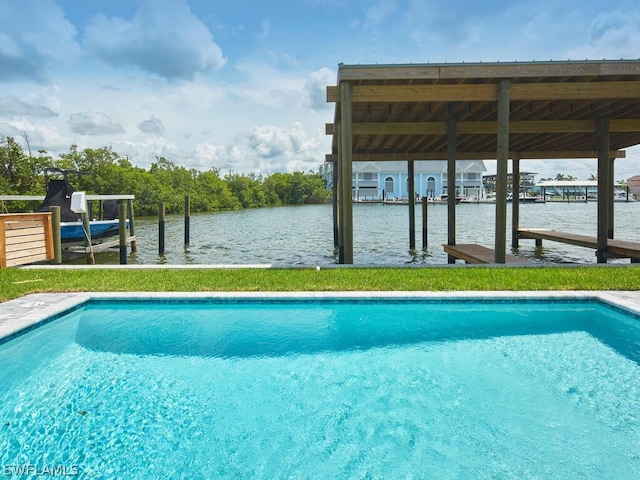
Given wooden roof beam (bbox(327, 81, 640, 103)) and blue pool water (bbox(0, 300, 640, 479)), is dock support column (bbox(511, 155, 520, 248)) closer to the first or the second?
wooden roof beam (bbox(327, 81, 640, 103))

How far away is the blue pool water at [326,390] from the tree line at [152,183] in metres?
17.4

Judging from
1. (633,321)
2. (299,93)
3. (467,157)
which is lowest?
(633,321)

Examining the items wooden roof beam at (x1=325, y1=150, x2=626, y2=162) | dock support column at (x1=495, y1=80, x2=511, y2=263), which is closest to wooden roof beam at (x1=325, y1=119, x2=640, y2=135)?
dock support column at (x1=495, y1=80, x2=511, y2=263)

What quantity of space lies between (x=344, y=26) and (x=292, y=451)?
11.9 metres

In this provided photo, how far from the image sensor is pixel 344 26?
12266 mm

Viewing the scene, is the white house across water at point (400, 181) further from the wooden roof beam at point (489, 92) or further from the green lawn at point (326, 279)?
the green lawn at point (326, 279)

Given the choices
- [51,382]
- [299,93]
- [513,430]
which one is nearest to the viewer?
[513,430]

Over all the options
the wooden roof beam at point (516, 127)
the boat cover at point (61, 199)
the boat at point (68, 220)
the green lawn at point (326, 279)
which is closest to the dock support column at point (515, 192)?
the wooden roof beam at point (516, 127)

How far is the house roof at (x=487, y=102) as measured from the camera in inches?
317

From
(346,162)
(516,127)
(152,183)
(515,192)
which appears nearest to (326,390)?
(346,162)

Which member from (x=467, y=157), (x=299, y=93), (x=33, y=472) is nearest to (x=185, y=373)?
(x=33, y=472)

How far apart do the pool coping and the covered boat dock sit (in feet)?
8.89

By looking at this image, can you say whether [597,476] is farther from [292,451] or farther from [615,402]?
[292,451]

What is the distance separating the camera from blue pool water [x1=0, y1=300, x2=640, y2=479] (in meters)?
3.13
